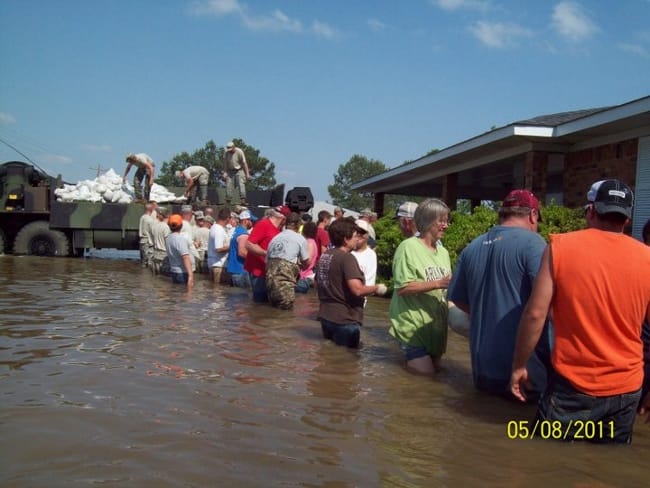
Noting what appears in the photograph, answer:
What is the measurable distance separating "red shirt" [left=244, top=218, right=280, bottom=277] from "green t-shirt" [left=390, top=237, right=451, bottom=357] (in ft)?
13.1

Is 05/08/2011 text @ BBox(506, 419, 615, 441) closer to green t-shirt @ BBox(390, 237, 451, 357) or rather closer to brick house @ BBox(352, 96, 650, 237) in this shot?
green t-shirt @ BBox(390, 237, 451, 357)

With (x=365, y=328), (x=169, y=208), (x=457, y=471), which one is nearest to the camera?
(x=457, y=471)

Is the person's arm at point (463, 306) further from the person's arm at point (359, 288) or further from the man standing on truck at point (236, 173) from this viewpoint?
the man standing on truck at point (236, 173)

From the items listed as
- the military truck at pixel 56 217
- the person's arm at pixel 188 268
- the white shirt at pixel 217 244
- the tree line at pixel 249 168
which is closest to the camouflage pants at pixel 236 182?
the military truck at pixel 56 217

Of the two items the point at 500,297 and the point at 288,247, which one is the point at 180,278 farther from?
the point at 500,297

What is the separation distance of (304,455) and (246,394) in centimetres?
111

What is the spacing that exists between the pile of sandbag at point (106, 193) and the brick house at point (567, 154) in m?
6.87

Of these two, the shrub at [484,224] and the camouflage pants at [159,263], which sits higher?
the shrub at [484,224]

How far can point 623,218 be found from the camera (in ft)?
10.1

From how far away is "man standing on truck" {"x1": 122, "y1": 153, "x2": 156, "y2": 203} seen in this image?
15742 millimetres

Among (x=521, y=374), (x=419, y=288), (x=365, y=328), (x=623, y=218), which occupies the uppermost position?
(x=623, y=218)

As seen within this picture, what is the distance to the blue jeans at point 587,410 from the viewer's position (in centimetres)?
304

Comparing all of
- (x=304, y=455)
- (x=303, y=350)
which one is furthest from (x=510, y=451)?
Result: (x=303, y=350)

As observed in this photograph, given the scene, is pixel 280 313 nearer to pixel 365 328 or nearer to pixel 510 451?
pixel 365 328
